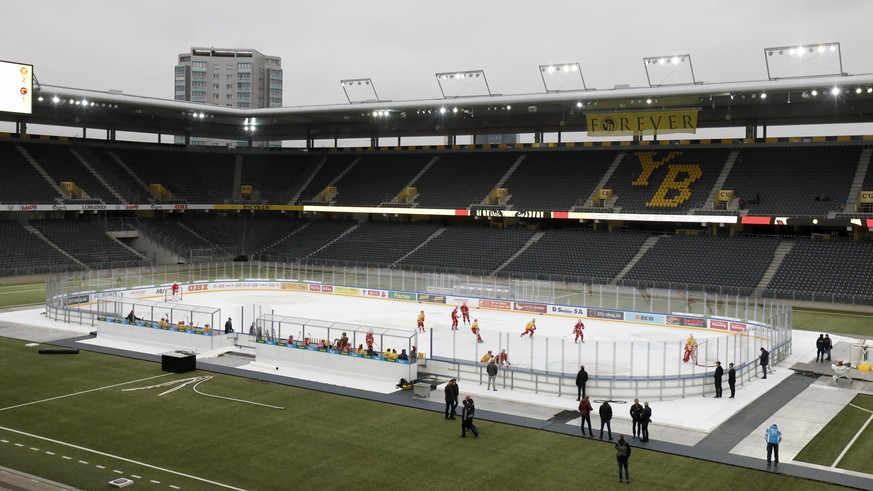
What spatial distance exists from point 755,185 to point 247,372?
44.3 metres

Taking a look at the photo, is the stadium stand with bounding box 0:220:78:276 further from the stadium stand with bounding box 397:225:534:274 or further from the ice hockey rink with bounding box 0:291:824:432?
the stadium stand with bounding box 397:225:534:274

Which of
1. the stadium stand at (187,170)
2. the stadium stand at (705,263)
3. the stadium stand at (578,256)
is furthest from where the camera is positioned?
the stadium stand at (187,170)

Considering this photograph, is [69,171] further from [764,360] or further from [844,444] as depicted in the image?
[844,444]

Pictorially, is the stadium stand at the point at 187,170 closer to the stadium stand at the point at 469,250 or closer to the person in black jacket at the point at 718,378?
the stadium stand at the point at 469,250

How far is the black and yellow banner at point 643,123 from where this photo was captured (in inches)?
2373

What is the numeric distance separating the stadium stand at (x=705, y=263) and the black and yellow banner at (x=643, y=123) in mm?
8960

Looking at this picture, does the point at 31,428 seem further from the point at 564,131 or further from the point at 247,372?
the point at 564,131

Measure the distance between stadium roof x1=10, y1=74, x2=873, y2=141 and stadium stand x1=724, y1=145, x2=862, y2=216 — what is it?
131 inches

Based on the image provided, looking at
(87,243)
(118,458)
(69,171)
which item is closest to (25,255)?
(87,243)

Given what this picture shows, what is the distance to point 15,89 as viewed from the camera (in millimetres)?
42156

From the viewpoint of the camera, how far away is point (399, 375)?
2781 cm

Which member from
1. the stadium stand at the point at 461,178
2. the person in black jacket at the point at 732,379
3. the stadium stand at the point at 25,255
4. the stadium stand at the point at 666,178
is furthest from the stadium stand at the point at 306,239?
the person in black jacket at the point at 732,379

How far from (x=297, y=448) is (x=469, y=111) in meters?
49.4

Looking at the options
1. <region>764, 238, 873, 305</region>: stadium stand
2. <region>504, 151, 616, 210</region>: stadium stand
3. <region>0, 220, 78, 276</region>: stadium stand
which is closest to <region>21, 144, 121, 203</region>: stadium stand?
<region>0, 220, 78, 276</region>: stadium stand
